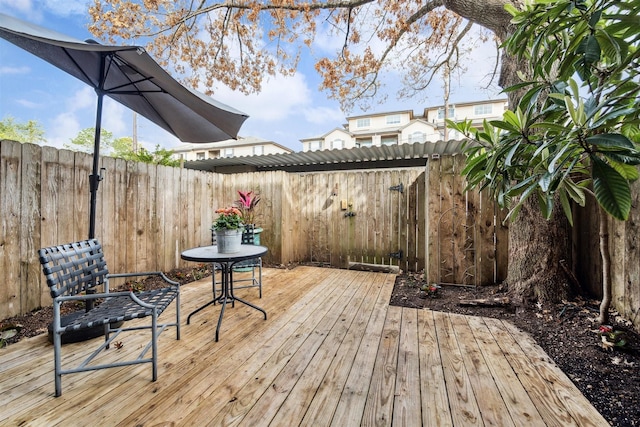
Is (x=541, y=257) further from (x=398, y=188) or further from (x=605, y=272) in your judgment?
(x=398, y=188)

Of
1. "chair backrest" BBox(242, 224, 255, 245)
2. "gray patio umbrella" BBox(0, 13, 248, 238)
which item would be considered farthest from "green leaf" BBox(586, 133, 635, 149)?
"chair backrest" BBox(242, 224, 255, 245)

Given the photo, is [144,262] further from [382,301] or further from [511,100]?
[511,100]

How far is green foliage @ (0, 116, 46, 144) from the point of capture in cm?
1267

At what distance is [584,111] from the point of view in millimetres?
1249

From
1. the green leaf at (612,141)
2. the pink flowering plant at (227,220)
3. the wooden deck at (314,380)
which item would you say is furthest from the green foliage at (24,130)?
the green leaf at (612,141)

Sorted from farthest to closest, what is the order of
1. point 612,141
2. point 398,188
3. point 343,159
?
point 343,159 < point 398,188 < point 612,141

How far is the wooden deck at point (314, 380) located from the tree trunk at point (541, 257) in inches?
23.7

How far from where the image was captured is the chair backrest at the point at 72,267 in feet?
5.06

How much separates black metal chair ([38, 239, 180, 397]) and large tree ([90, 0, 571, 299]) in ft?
14.0

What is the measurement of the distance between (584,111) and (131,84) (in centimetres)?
315

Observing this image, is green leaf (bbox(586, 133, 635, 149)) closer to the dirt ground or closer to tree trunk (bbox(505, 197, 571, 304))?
the dirt ground

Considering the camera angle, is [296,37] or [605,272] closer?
[605,272]

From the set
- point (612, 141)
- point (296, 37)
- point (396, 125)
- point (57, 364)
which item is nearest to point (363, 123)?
point (396, 125)

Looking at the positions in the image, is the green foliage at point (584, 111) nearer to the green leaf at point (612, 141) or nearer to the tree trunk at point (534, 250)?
the green leaf at point (612, 141)
